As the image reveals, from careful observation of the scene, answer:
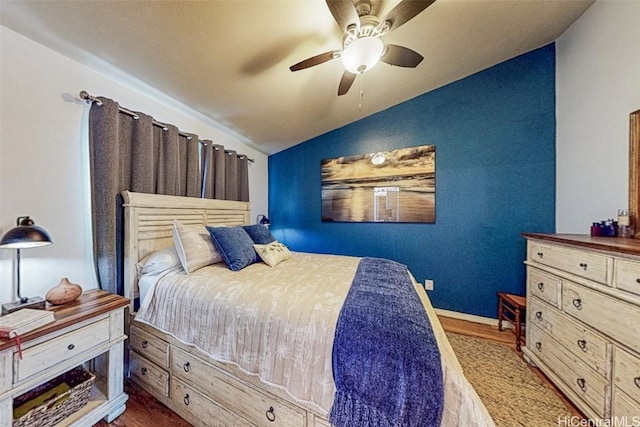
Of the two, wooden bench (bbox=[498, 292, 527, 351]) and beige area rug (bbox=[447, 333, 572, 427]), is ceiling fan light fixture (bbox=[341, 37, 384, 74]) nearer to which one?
beige area rug (bbox=[447, 333, 572, 427])

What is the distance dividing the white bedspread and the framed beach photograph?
5.35 feet

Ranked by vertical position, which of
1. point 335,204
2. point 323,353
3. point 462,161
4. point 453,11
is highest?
point 453,11

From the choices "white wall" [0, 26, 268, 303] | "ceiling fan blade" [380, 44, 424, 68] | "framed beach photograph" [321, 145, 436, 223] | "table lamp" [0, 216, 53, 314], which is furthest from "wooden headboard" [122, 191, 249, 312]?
"ceiling fan blade" [380, 44, 424, 68]

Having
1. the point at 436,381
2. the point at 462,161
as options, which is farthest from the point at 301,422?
the point at 462,161

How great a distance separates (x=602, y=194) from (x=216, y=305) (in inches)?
118

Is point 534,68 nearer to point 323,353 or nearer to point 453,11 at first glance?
point 453,11

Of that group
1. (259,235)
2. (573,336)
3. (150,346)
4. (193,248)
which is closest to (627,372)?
(573,336)

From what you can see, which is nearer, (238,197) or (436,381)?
(436,381)

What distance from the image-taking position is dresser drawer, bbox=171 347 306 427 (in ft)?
3.60

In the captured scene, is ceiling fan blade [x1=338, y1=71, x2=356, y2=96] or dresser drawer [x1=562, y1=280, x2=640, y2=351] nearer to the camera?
dresser drawer [x1=562, y1=280, x2=640, y2=351]

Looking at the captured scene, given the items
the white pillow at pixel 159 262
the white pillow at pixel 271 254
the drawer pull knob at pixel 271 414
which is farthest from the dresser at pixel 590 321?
the white pillow at pixel 159 262

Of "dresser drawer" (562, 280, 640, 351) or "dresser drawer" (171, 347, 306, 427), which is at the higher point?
"dresser drawer" (562, 280, 640, 351)

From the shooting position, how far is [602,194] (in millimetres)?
1827

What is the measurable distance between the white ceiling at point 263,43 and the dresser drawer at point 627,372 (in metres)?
2.32
